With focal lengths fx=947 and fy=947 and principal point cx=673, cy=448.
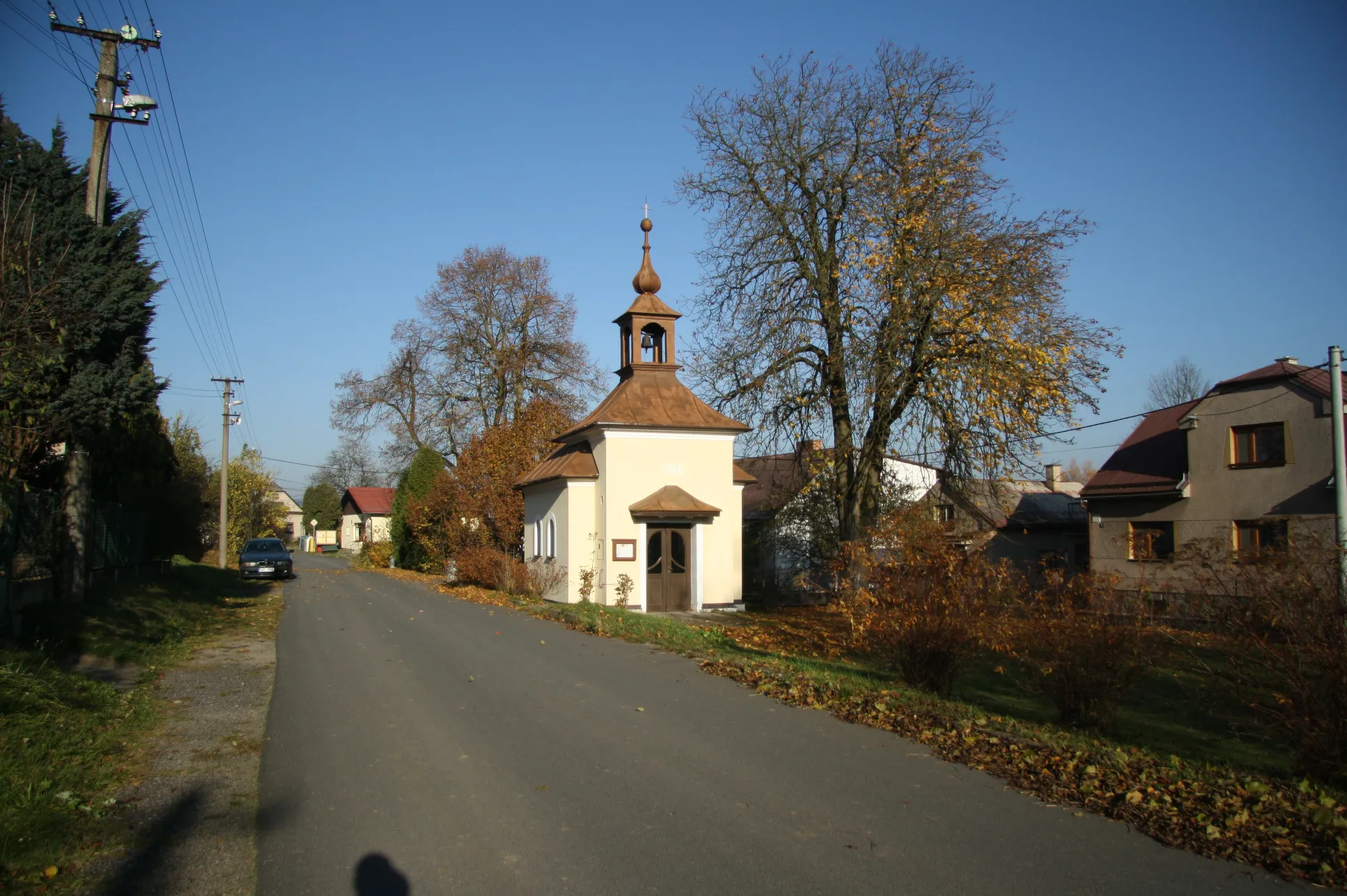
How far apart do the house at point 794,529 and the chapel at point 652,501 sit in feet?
4.87

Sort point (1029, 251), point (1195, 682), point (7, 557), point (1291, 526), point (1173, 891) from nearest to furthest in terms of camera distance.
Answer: point (1173, 891) < point (1291, 526) < point (7, 557) < point (1195, 682) < point (1029, 251)

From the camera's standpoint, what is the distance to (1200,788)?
6668 millimetres

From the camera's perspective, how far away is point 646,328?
2734 cm

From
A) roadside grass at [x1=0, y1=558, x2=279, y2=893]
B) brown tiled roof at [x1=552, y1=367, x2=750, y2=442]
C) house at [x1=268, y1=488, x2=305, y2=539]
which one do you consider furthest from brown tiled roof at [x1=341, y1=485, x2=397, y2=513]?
roadside grass at [x1=0, y1=558, x2=279, y2=893]

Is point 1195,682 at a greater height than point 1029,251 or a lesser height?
lesser

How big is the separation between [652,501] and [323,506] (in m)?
77.5

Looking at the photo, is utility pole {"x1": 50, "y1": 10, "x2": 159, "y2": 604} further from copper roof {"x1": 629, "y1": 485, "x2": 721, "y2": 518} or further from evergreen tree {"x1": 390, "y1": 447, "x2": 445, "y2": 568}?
evergreen tree {"x1": 390, "y1": 447, "x2": 445, "y2": 568}

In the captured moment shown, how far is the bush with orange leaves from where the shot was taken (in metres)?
10.1

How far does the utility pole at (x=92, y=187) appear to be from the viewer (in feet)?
48.9

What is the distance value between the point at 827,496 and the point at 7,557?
21262 mm

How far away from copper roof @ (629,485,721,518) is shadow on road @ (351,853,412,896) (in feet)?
60.5

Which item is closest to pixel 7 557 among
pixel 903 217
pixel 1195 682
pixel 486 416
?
pixel 1195 682

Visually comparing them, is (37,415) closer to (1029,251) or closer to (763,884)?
(763,884)

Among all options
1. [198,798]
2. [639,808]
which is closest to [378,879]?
[639,808]
